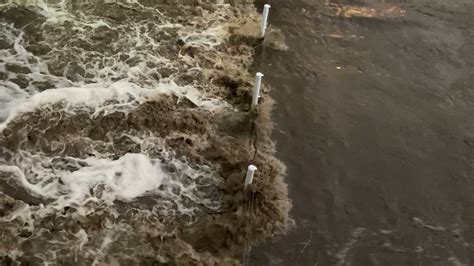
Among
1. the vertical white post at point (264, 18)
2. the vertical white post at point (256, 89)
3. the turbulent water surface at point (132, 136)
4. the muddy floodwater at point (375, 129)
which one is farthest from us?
the vertical white post at point (264, 18)

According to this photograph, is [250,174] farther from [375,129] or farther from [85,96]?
[85,96]

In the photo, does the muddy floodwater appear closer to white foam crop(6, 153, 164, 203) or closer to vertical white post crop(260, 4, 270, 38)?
vertical white post crop(260, 4, 270, 38)

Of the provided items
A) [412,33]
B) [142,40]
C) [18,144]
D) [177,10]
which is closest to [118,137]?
[18,144]

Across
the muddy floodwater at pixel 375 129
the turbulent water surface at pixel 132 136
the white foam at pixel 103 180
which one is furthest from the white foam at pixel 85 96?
the muddy floodwater at pixel 375 129

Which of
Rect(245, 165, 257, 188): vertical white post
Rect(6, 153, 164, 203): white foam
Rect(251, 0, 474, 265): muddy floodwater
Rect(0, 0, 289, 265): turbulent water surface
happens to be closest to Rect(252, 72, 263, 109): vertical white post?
Rect(0, 0, 289, 265): turbulent water surface

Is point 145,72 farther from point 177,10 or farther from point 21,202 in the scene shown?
point 21,202

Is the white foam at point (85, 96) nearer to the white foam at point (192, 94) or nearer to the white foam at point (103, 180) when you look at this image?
the white foam at point (192, 94)
